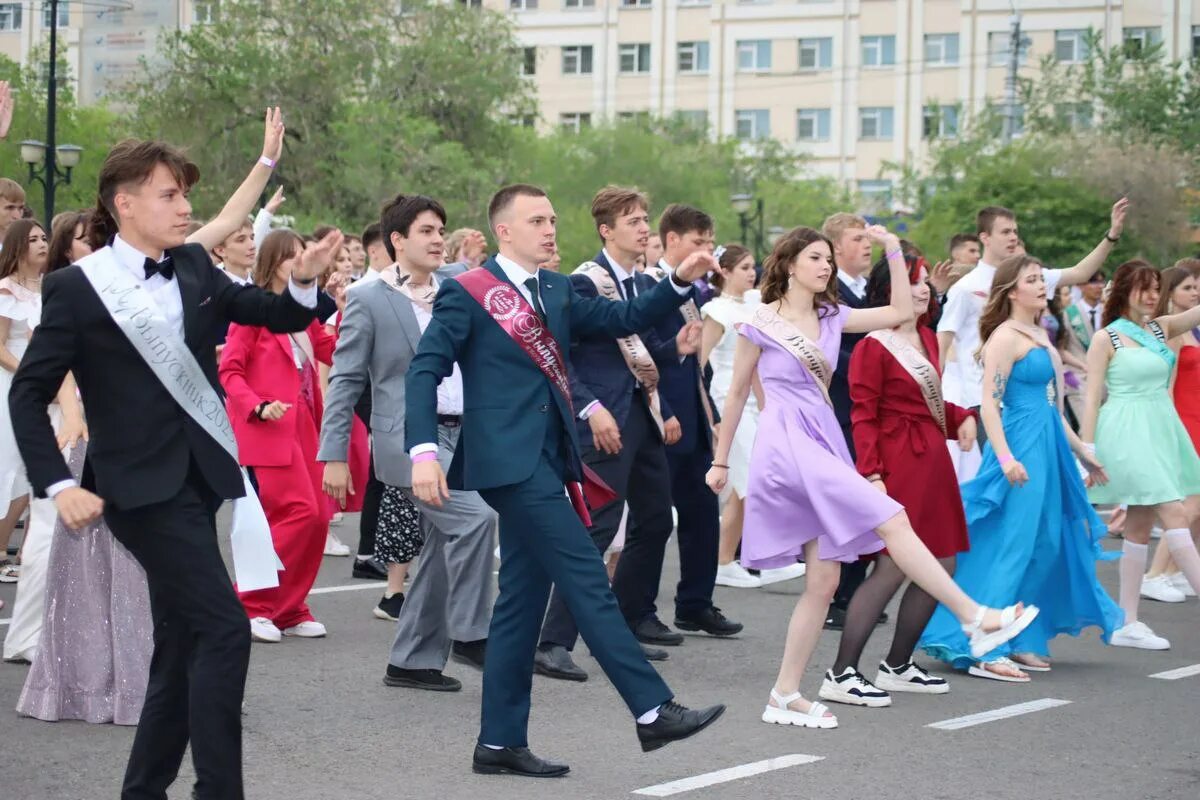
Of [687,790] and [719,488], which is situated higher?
[719,488]

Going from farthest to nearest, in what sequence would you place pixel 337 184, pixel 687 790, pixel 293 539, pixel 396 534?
pixel 337 184, pixel 396 534, pixel 293 539, pixel 687 790

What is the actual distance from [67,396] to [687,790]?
11.1 ft

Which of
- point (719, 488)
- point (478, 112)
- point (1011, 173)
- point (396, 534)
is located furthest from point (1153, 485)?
point (478, 112)

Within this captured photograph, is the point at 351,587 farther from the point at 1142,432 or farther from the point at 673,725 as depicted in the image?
the point at 673,725

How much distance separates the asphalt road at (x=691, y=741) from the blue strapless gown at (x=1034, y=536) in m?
0.23

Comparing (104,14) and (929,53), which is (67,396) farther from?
(929,53)

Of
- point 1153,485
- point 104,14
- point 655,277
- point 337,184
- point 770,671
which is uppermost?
point 104,14

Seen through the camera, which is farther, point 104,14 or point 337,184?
point 104,14

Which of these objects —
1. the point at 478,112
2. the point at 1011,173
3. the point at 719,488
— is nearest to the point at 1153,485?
the point at 719,488

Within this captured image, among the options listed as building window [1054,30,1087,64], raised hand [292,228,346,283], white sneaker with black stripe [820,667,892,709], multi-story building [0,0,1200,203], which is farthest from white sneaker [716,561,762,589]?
building window [1054,30,1087,64]

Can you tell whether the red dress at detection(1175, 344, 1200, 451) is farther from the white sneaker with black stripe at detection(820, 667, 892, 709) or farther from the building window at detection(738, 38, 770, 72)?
the building window at detection(738, 38, 770, 72)

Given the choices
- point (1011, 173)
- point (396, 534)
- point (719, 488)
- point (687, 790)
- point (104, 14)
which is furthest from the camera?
point (104, 14)

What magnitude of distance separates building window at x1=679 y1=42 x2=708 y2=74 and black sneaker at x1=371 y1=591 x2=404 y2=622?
233ft

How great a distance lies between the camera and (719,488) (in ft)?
24.8
